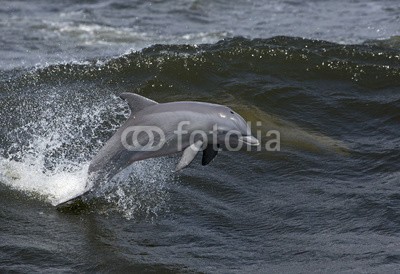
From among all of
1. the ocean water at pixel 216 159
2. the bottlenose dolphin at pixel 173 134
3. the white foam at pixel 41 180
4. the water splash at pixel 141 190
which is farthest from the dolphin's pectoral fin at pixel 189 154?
the white foam at pixel 41 180

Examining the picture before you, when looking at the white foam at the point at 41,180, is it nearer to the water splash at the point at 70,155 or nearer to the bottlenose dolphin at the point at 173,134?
the water splash at the point at 70,155

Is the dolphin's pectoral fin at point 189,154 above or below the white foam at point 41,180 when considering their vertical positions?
above

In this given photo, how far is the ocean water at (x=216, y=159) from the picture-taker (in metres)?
8.68

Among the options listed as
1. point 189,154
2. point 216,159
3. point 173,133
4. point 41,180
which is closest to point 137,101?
point 173,133

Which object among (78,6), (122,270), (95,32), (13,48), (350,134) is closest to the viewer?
(122,270)

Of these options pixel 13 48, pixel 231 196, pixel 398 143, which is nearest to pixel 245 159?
pixel 231 196

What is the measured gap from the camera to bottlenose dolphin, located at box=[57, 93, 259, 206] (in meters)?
8.67

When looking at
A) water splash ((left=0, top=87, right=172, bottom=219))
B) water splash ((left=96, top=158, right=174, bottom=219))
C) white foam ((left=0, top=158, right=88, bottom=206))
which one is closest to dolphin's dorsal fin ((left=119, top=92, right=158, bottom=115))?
water splash ((left=0, top=87, right=172, bottom=219))

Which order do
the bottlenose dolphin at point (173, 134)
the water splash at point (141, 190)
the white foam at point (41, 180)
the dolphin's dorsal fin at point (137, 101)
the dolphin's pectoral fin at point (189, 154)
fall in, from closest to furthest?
the dolphin's pectoral fin at point (189, 154) → the bottlenose dolphin at point (173, 134) → the dolphin's dorsal fin at point (137, 101) → the water splash at point (141, 190) → the white foam at point (41, 180)

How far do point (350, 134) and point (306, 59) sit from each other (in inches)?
114

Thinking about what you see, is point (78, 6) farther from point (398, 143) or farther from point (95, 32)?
point (398, 143)

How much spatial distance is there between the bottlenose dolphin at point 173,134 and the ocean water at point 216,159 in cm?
82

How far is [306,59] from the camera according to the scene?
14.8 m

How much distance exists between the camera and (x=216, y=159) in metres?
11.4
